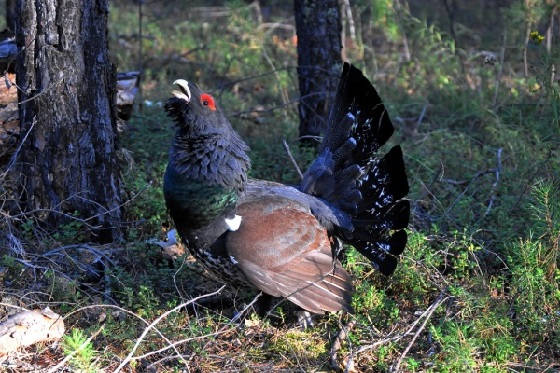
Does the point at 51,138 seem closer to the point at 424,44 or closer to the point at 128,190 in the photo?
the point at 128,190

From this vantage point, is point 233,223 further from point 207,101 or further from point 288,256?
point 207,101

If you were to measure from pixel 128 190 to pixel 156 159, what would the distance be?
0.81m

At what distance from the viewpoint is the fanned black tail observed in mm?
4852

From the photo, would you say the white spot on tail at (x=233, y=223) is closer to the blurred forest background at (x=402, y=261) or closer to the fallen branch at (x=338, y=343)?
the blurred forest background at (x=402, y=261)

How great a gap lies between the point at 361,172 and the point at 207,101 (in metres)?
1.30

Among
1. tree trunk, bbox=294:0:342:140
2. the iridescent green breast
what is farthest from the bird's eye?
tree trunk, bbox=294:0:342:140

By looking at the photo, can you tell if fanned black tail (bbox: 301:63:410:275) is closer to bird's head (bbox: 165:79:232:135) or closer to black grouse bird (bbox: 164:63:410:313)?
black grouse bird (bbox: 164:63:410:313)

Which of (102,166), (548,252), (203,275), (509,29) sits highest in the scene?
(509,29)

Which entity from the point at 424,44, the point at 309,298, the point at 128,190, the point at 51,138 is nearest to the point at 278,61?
the point at 424,44

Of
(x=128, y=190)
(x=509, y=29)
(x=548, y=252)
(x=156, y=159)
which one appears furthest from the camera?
(x=509, y=29)

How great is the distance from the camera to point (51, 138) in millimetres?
4895

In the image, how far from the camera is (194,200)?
4.30 meters

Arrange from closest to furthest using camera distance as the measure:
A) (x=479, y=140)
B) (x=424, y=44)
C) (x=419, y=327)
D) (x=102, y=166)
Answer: (x=419, y=327)
(x=102, y=166)
(x=479, y=140)
(x=424, y=44)

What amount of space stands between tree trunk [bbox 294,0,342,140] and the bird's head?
2.23 m
